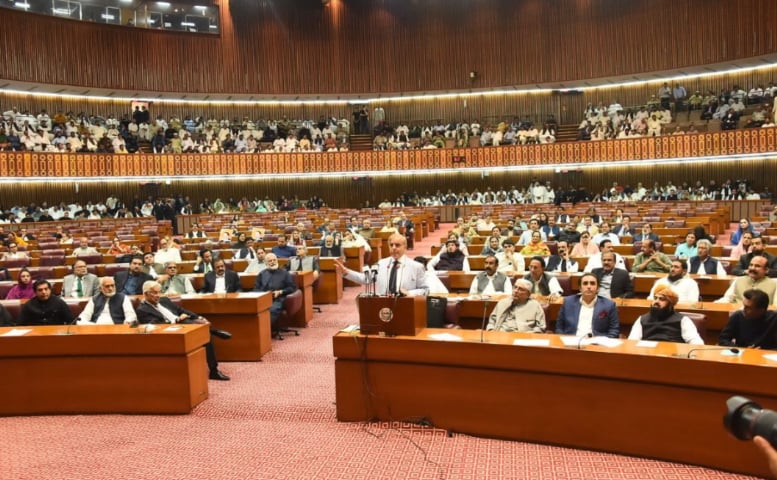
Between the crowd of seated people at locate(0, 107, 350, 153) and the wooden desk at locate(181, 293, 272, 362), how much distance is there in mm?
17303

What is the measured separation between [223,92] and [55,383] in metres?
22.1

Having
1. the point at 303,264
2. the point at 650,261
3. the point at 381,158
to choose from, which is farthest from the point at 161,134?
the point at 650,261

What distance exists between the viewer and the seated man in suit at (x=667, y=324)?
484 cm

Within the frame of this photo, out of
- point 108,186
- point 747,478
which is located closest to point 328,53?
point 108,186

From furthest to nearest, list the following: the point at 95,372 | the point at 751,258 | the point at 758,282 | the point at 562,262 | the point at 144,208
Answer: the point at 144,208 → the point at 562,262 → the point at 751,258 → the point at 758,282 → the point at 95,372

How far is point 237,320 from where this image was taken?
693 centimetres

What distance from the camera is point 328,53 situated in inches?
1075

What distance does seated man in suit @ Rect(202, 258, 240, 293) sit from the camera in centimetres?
793

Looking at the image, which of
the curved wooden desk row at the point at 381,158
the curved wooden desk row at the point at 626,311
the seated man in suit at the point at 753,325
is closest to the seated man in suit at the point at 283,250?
the curved wooden desk row at the point at 626,311

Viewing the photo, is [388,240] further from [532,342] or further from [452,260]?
[532,342]

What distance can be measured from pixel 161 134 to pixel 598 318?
74.5ft

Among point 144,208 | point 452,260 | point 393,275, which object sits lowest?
point 452,260

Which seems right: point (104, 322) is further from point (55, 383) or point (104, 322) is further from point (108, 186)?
point (108, 186)

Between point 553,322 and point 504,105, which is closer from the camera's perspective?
point 553,322
